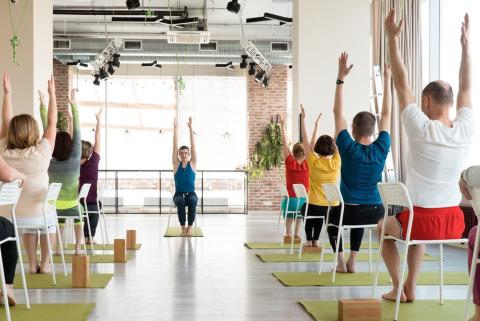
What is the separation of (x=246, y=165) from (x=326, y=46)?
885cm

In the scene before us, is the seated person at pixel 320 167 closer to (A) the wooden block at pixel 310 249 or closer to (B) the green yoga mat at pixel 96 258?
(A) the wooden block at pixel 310 249

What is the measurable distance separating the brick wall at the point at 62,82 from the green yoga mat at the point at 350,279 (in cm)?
1324

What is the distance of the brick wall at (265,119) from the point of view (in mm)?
18547

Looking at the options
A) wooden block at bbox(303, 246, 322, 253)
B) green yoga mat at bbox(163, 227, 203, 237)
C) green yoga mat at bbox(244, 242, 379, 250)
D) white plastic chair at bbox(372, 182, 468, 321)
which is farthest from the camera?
green yoga mat at bbox(163, 227, 203, 237)

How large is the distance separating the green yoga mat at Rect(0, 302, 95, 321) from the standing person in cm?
98

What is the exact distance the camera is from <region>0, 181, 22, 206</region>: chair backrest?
433 cm

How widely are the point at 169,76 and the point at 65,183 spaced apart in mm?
12851

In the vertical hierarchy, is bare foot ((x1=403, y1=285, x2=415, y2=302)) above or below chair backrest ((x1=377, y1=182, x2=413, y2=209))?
below

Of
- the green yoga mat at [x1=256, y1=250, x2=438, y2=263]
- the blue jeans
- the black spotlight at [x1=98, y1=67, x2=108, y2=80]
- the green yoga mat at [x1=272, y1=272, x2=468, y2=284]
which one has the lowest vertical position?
the green yoga mat at [x1=256, y1=250, x2=438, y2=263]

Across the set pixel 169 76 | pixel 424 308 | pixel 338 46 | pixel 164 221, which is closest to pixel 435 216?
pixel 424 308

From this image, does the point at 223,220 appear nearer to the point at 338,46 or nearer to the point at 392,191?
the point at 338,46

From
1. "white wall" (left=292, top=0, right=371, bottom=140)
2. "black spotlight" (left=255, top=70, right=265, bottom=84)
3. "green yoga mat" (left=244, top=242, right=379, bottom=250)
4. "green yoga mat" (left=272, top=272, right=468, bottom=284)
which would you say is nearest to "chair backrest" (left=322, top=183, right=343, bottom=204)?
"green yoga mat" (left=272, top=272, right=468, bottom=284)

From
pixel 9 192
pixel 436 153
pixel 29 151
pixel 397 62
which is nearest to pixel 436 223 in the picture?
pixel 436 153

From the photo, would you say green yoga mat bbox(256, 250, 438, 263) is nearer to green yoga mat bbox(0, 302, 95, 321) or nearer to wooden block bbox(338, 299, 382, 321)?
green yoga mat bbox(0, 302, 95, 321)
